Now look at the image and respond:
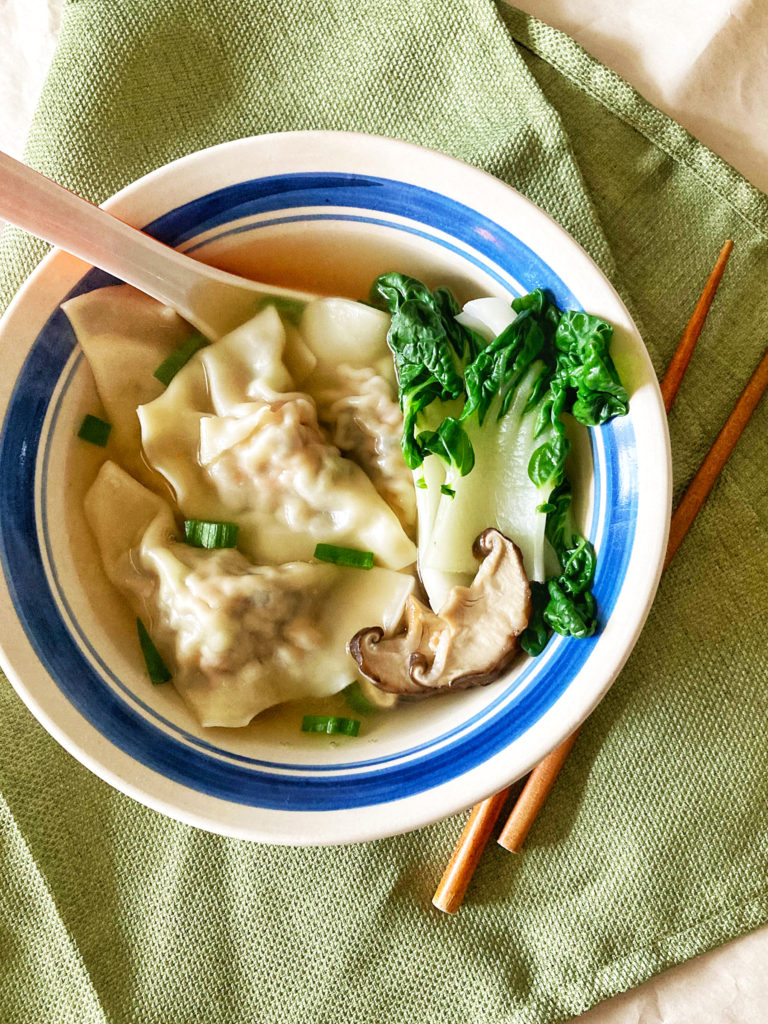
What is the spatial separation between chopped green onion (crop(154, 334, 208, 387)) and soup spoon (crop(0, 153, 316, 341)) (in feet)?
0.38

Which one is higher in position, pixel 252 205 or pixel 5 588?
pixel 252 205

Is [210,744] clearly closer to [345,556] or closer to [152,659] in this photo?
[152,659]

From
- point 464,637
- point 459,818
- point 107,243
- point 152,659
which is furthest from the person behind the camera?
point 459,818

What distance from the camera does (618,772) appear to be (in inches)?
80.4

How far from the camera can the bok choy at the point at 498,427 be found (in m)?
1.74

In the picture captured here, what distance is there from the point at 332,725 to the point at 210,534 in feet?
1.72

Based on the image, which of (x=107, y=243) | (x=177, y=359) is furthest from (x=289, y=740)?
(x=107, y=243)

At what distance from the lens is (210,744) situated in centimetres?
181

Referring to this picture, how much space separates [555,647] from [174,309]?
1.11 meters

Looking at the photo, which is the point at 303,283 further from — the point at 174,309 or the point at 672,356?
the point at 672,356

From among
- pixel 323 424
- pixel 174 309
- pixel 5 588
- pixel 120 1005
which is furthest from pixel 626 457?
pixel 120 1005

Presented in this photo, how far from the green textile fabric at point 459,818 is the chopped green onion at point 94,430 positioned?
40 centimetres

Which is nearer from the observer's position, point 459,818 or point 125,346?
point 125,346

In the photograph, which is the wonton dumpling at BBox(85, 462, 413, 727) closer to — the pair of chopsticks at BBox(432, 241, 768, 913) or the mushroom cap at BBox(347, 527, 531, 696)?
the mushroom cap at BBox(347, 527, 531, 696)
